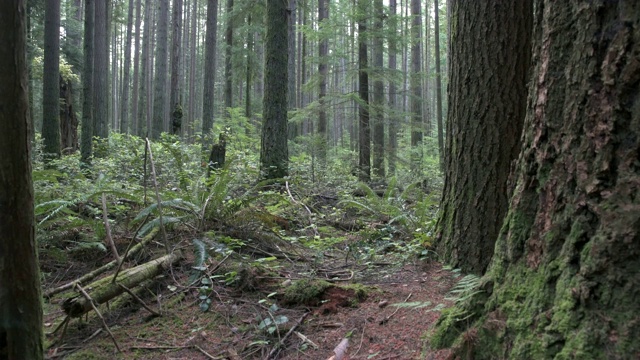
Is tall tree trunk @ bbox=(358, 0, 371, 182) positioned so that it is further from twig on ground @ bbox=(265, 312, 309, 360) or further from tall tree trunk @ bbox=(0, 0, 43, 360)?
tall tree trunk @ bbox=(0, 0, 43, 360)

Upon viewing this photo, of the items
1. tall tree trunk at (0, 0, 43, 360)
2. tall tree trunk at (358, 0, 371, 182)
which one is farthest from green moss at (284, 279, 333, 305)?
tall tree trunk at (358, 0, 371, 182)

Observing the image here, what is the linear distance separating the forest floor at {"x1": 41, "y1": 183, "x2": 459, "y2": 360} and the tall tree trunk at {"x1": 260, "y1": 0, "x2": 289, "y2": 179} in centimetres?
445

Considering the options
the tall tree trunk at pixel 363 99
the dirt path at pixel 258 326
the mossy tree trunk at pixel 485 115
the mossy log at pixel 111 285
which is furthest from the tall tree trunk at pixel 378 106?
the mossy log at pixel 111 285

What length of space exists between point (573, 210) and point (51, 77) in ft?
44.3

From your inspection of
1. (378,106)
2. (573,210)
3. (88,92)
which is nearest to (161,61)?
(88,92)

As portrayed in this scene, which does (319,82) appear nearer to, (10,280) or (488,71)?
(488,71)

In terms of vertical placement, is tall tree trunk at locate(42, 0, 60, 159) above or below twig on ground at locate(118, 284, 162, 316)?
above

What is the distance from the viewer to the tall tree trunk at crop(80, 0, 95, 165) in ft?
40.3

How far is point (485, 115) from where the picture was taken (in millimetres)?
3766

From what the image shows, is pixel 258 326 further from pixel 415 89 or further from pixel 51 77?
pixel 415 89

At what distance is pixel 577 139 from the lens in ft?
5.99

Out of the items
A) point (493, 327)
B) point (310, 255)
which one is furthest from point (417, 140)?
point (493, 327)

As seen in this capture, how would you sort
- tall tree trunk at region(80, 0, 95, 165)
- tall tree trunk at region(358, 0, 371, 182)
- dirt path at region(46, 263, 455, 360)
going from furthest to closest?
1. tall tree trunk at region(358, 0, 371, 182)
2. tall tree trunk at region(80, 0, 95, 165)
3. dirt path at region(46, 263, 455, 360)

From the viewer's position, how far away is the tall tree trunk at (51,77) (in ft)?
39.2
